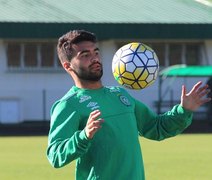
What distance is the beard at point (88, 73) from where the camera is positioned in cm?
570

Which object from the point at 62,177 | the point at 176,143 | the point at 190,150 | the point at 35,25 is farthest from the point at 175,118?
the point at 35,25

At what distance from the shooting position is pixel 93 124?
17.3 ft

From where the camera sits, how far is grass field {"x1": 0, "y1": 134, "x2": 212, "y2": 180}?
47.0 ft

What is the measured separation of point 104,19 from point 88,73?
2867 centimetres

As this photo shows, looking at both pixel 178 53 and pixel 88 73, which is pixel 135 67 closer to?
pixel 88 73

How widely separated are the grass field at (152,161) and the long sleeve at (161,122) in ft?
25.2

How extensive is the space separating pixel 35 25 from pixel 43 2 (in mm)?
3313

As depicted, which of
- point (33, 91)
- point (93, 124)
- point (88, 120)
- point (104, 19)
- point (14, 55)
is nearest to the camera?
point (93, 124)

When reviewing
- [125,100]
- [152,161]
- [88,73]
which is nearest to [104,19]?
[152,161]

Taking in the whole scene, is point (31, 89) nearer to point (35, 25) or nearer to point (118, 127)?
point (35, 25)

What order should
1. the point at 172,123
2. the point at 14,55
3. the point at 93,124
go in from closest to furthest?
the point at 93,124 → the point at 172,123 → the point at 14,55

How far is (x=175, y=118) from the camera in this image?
20.1 ft

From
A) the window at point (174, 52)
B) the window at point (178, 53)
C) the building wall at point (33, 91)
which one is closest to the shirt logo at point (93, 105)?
the building wall at point (33, 91)

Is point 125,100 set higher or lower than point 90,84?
lower
